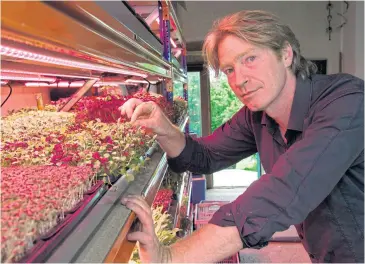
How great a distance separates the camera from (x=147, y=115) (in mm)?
1891

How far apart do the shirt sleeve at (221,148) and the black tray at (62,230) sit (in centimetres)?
98

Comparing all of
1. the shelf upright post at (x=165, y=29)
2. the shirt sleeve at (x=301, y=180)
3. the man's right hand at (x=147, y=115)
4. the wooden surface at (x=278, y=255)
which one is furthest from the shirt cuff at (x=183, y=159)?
the wooden surface at (x=278, y=255)

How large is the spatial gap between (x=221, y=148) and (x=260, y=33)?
807 mm

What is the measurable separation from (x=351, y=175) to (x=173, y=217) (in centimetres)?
146

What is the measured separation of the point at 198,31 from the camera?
660 cm

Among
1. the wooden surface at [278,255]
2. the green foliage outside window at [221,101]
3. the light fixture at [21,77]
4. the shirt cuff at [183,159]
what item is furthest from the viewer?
the green foliage outside window at [221,101]

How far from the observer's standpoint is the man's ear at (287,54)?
5.38 ft

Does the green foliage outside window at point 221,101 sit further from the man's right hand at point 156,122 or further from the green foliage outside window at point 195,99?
the man's right hand at point 156,122

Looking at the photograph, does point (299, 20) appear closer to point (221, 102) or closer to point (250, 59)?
point (221, 102)

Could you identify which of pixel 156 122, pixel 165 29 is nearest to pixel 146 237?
pixel 156 122

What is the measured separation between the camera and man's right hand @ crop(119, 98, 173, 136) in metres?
1.81

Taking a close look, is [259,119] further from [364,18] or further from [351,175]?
[364,18]

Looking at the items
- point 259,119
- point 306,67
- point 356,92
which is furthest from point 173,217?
point 356,92

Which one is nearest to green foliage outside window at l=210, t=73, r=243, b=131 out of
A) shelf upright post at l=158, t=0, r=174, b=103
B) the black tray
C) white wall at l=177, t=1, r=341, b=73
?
white wall at l=177, t=1, r=341, b=73
